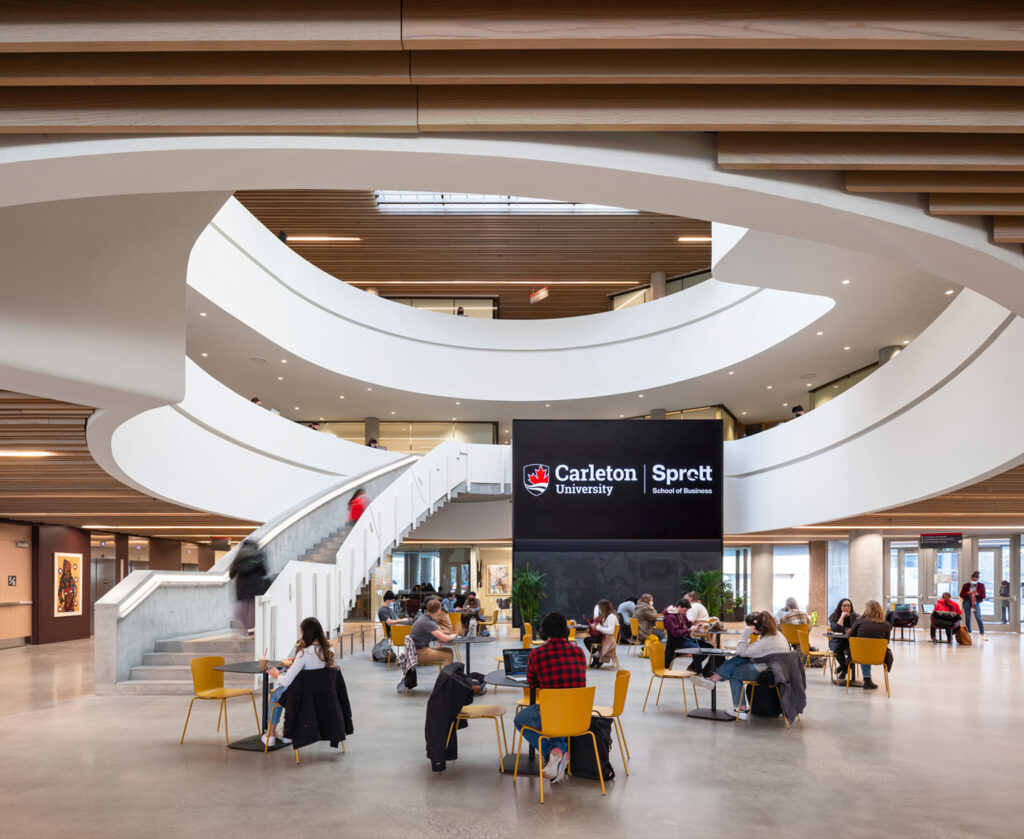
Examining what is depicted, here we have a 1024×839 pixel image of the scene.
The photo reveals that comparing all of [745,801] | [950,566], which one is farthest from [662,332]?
[745,801]

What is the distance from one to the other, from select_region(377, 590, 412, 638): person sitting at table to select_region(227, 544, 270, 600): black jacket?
2039mm

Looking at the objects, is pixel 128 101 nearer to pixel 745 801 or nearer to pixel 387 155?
pixel 387 155

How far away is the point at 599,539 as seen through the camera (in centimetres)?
2148

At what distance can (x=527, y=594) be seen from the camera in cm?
2066

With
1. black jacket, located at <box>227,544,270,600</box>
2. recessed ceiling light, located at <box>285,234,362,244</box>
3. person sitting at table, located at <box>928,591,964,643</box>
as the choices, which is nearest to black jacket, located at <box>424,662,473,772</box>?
black jacket, located at <box>227,544,270,600</box>

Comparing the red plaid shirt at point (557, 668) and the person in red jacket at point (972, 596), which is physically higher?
the red plaid shirt at point (557, 668)

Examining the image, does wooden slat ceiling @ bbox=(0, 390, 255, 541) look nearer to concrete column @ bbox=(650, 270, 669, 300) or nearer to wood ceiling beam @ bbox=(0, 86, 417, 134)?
wood ceiling beam @ bbox=(0, 86, 417, 134)

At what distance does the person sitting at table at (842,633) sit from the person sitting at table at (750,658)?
328 cm

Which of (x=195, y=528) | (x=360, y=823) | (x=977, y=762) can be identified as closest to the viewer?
(x=360, y=823)

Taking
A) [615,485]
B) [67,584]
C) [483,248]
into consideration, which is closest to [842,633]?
[615,485]

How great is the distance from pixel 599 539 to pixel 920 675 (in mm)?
9127

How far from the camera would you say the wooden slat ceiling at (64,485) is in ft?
26.6

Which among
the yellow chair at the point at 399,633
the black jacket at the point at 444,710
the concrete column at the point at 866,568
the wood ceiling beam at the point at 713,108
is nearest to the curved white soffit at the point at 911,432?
the concrete column at the point at 866,568

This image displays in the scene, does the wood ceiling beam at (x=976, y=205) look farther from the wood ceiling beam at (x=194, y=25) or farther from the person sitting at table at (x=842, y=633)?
the person sitting at table at (x=842, y=633)
